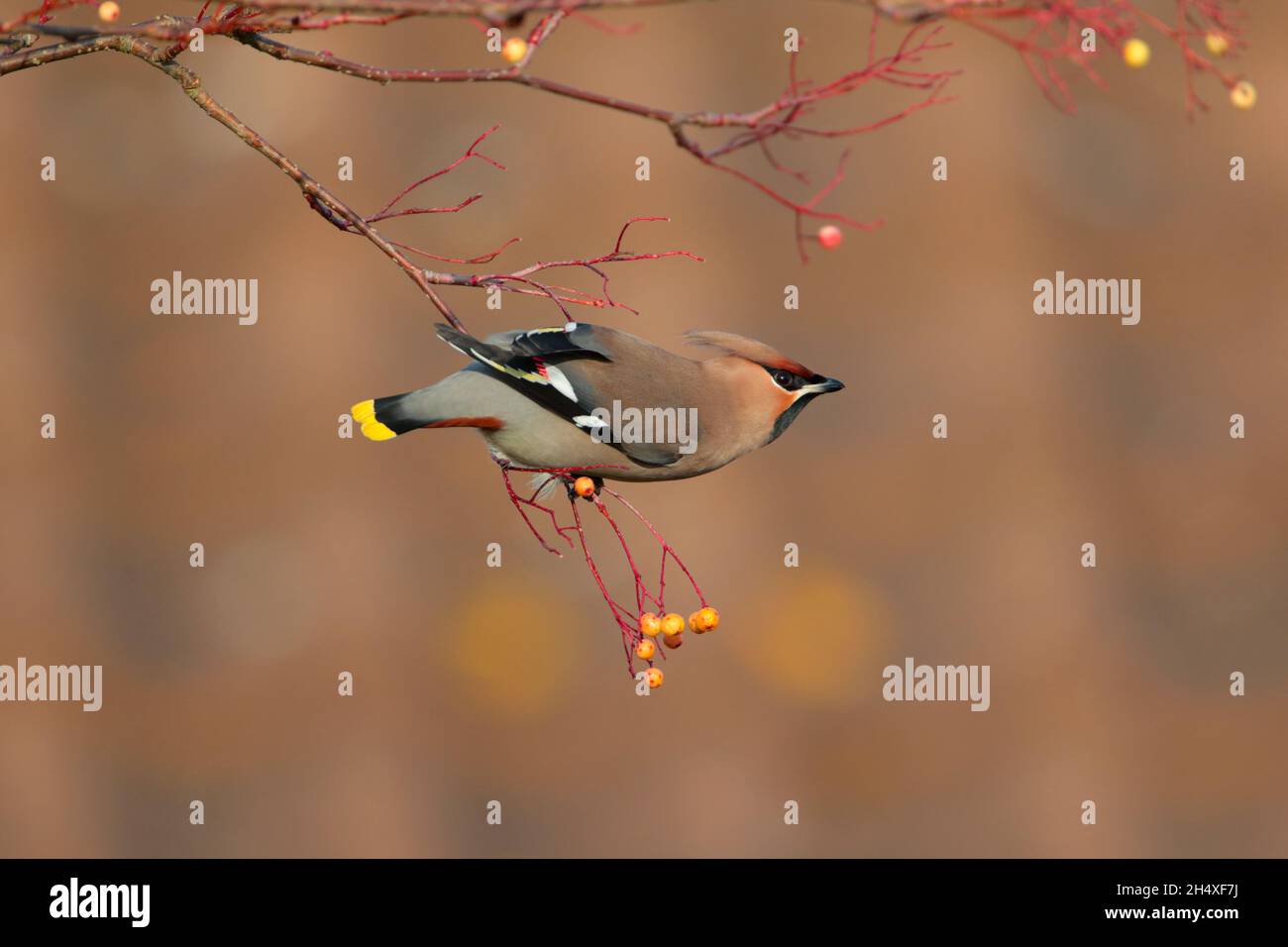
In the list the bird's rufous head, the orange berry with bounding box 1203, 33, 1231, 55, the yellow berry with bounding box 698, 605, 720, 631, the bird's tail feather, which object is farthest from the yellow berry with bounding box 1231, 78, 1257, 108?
the bird's tail feather

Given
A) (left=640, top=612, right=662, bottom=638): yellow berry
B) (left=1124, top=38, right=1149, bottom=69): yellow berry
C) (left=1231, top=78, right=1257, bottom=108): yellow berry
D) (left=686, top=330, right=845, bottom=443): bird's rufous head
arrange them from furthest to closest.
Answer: (left=686, top=330, right=845, bottom=443): bird's rufous head
(left=640, top=612, right=662, bottom=638): yellow berry
(left=1231, top=78, right=1257, bottom=108): yellow berry
(left=1124, top=38, right=1149, bottom=69): yellow berry

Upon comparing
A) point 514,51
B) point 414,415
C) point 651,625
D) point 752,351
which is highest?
point 514,51

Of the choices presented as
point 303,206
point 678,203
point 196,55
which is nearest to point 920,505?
point 678,203

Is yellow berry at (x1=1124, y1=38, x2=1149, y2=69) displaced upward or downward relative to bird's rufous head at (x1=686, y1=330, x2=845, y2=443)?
upward

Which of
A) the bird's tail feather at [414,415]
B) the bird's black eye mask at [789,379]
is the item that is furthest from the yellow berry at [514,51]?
the bird's black eye mask at [789,379]

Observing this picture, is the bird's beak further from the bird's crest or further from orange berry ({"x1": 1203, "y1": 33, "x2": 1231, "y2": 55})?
orange berry ({"x1": 1203, "y1": 33, "x2": 1231, "y2": 55})

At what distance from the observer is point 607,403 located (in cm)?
394

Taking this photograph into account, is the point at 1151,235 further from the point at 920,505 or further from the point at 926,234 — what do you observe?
the point at 920,505

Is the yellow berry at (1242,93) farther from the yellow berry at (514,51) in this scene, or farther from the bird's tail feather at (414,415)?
the bird's tail feather at (414,415)

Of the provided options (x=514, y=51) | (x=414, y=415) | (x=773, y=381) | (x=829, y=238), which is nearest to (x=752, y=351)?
(x=773, y=381)

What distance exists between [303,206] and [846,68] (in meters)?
3.84

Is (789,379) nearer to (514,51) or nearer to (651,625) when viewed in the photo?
(651,625)

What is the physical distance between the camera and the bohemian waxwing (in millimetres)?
3922

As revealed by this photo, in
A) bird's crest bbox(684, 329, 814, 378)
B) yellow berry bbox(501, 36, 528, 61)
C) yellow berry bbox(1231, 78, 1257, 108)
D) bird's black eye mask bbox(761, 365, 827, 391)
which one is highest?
yellow berry bbox(501, 36, 528, 61)
